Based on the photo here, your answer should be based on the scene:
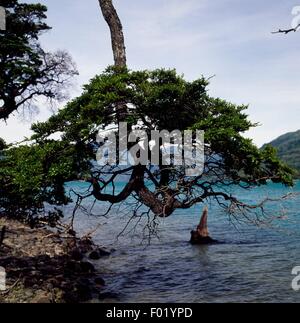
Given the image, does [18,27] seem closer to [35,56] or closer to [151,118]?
[35,56]

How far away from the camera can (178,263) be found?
2583cm

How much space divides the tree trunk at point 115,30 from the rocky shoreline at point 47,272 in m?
5.97

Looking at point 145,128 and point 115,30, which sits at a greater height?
point 115,30

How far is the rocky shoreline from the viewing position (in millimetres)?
15156

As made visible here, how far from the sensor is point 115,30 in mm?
13250

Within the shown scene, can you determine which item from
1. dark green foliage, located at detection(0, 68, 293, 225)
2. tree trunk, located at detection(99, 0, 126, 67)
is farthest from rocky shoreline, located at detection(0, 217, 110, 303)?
tree trunk, located at detection(99, 0, 126, 67)

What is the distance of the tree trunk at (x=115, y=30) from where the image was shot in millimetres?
13102

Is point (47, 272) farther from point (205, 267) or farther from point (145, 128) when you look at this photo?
point (145, 128)

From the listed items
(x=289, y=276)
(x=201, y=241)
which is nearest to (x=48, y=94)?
(x=201, y=241)

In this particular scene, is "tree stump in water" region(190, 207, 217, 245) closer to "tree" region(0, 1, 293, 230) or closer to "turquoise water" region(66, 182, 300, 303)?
"turquoise water" region(66, 182, 300, 303)

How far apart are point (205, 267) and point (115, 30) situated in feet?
54.0

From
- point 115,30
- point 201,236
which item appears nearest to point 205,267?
point 201,236

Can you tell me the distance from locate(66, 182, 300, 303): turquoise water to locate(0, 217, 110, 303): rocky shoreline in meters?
1.05

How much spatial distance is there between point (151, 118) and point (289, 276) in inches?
607
